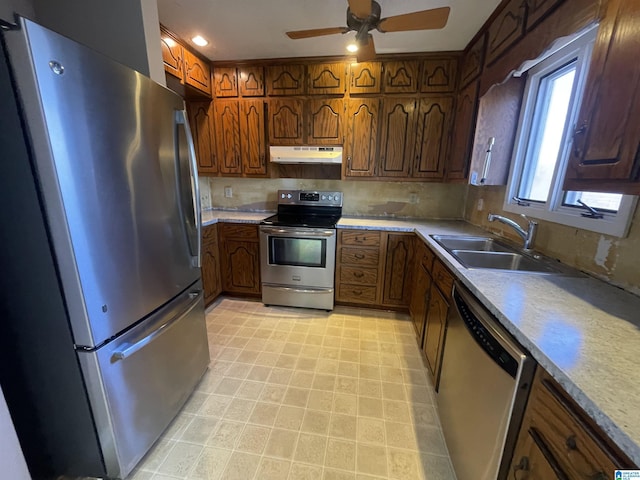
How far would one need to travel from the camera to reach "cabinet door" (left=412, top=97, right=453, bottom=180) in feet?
8.18

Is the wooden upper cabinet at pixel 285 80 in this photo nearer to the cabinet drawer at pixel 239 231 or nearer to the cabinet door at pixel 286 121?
the cabinet door at pixel 286 121

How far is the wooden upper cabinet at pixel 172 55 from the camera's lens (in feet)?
6.80

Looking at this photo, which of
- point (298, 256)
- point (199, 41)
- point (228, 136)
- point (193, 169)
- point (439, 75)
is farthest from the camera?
point (228, 136)

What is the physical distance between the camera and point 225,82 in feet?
8.96

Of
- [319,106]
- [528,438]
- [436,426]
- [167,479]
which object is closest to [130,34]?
[319,106]

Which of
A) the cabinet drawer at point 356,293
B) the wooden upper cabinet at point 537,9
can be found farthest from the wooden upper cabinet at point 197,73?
the wooden upper cabinet at point 537,9

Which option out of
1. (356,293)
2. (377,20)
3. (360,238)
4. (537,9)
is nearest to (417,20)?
(377,20)

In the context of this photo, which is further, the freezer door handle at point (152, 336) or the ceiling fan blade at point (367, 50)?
the ceiling fan blade at point (367, 50)

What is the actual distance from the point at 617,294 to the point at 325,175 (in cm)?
248

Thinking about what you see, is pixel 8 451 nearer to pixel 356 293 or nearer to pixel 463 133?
pixel 356 293

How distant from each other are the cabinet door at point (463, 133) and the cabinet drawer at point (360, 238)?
36.1 inches

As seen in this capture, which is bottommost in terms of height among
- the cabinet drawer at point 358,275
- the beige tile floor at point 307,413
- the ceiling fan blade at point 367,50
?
the beige tile floor at point 307,413

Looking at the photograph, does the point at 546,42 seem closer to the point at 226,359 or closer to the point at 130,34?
the point at 130,34

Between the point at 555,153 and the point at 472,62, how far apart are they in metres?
1.06
